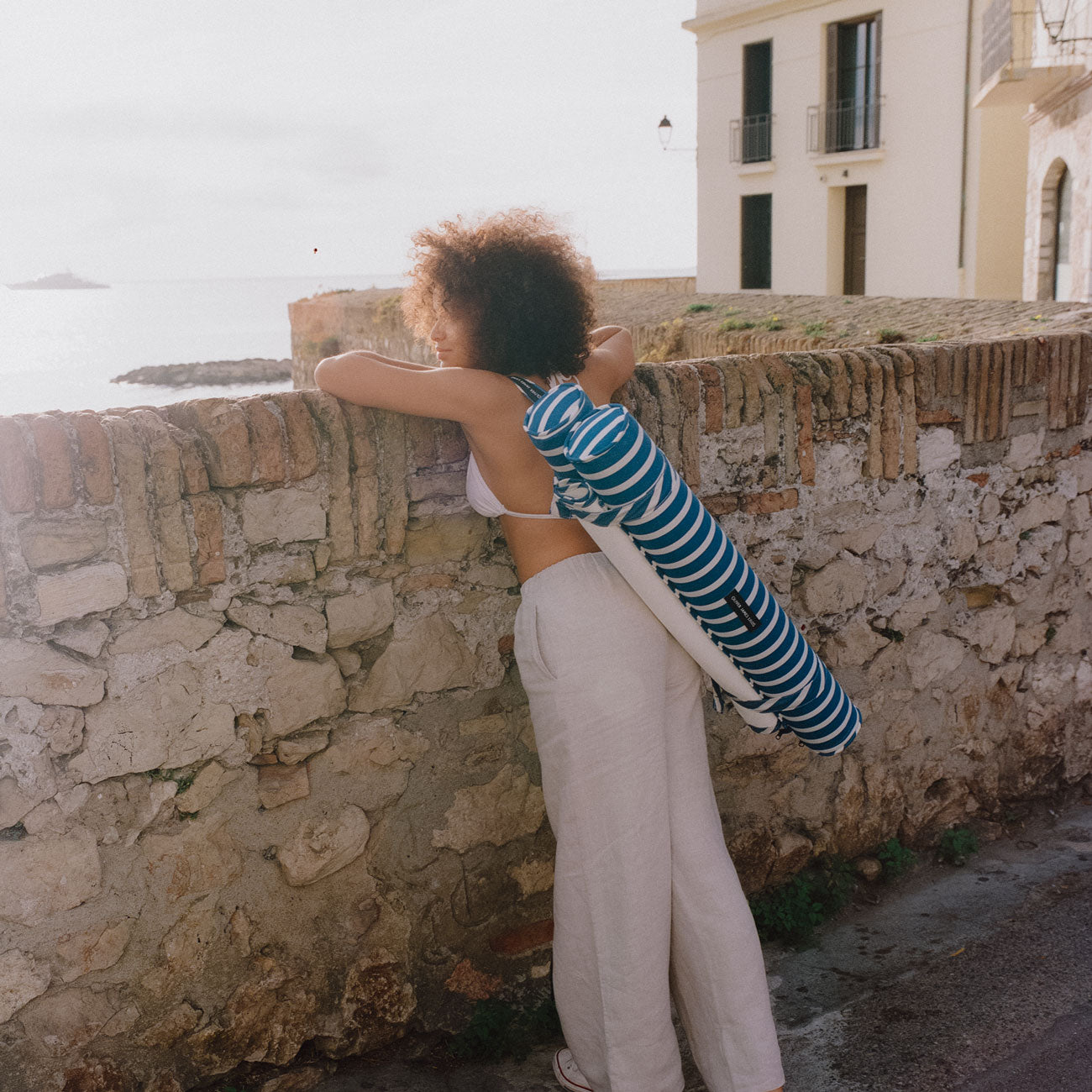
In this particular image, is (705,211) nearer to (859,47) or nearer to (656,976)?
(859,47)

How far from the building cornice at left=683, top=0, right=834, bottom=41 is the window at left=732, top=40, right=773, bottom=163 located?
1.76 ft

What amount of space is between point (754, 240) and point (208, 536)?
74.1 feet

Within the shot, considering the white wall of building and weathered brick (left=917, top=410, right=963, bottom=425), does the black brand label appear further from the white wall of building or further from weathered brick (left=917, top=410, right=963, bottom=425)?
the white wall of building

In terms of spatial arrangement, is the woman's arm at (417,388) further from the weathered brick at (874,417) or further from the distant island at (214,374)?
the distant island at (214,374)

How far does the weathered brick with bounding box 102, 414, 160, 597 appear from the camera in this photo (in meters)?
2.10

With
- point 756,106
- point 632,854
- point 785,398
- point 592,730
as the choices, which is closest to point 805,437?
point 785,398

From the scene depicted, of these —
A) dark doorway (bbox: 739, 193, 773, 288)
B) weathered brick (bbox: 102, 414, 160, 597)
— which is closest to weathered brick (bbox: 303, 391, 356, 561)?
weathered brick (bbox: 102, 414, 160, 597)

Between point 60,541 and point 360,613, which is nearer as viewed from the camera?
point 60,541

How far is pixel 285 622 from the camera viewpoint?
234 cm

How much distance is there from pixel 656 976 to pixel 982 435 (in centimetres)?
197

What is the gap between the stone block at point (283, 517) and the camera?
2.26 m

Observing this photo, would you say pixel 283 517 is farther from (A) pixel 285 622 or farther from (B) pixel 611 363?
(B) pixel 611 363

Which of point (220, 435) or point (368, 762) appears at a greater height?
point (220, 435)

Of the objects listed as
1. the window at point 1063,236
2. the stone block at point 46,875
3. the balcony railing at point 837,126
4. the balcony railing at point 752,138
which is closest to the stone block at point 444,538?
the stone block at point 46,875
